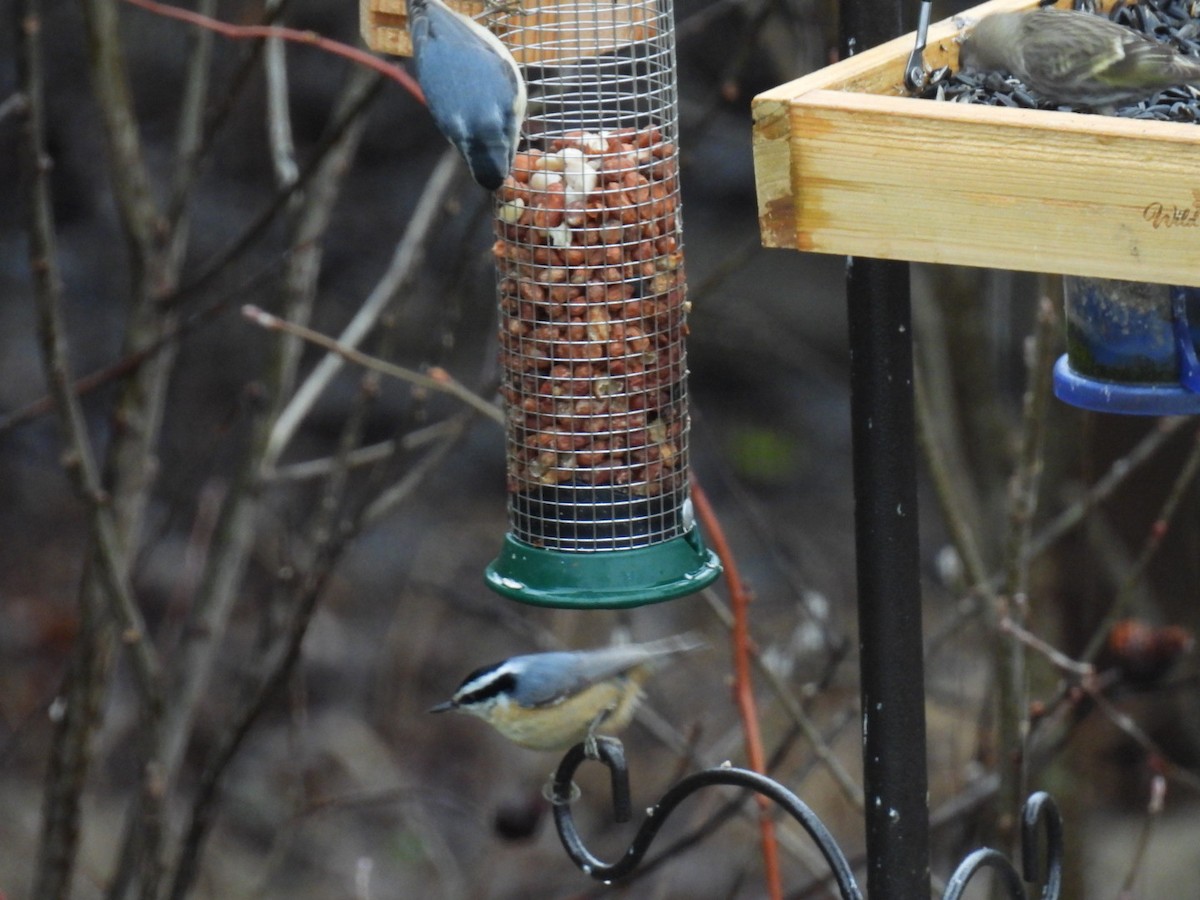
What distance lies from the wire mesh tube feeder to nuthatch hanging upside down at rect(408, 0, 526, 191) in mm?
126

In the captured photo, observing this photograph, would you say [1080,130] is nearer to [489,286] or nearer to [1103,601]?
[1103,601]

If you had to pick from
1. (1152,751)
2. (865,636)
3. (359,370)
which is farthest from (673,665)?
(865,636)

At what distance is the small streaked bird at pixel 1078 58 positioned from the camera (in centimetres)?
219

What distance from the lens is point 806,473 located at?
25.4 ft

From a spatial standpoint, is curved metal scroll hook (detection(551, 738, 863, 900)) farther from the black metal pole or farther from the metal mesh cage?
the metal mesh cage

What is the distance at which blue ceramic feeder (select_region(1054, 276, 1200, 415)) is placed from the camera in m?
2.29

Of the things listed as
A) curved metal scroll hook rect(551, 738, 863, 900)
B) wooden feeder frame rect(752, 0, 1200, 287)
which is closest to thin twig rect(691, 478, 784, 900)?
curved metal scroll hook rect(551, 738, 863, 900)

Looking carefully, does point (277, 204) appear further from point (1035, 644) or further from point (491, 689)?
point (1035, 644)

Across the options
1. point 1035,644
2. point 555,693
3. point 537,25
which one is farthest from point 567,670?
point 537,25

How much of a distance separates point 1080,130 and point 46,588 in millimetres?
5855

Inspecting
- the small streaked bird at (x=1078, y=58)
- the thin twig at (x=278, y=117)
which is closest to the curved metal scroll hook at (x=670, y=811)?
the small streaked bird at (x=1078, y=58)

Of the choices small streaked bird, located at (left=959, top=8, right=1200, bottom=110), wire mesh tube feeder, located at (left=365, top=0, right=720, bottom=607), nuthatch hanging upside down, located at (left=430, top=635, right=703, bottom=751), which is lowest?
nuthatch hanging upside down, located at (left=430, top=635, right=703, bottom=751)

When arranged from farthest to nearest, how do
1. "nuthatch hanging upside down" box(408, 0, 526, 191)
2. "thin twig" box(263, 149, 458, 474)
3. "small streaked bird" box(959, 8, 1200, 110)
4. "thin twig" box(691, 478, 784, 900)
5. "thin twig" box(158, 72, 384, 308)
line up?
"thin twig" box(263, 149, 458, 474), "thin twig" box(158, 72, 384, 308), "thin twig" box(691, 478, 784, 900), "nuthatch hanging upside down" box(408, 0, 526, 191), "small streaked bird" box(959, 8, 1200, 110)

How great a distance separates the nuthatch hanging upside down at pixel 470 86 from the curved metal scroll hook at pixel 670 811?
88 cm
